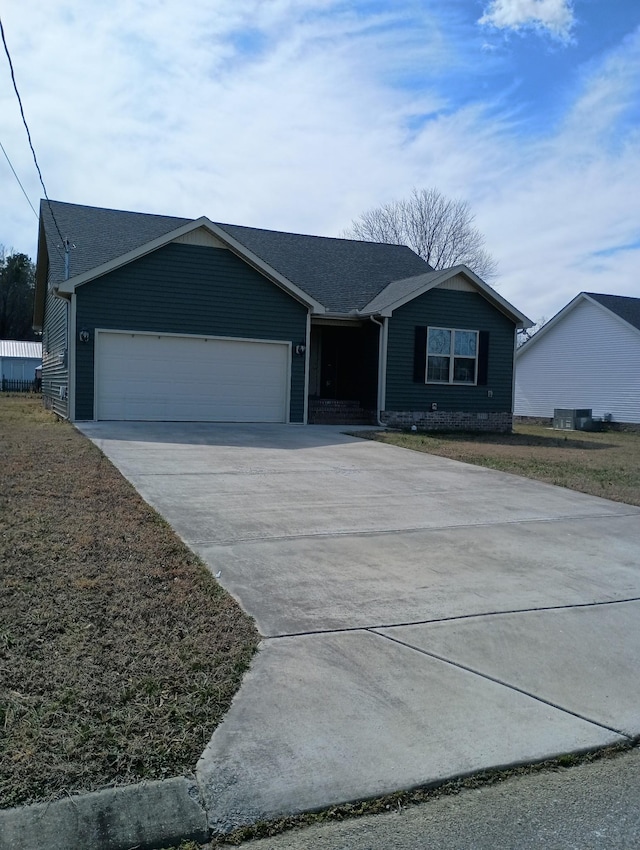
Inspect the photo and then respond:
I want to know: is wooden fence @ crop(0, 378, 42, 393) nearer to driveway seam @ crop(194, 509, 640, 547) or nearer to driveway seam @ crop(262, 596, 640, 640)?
driveway seam @ crop(194, 509, 640, 547)

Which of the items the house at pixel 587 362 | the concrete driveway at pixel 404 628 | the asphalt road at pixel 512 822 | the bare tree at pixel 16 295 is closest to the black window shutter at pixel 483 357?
the house at pixel 587 362

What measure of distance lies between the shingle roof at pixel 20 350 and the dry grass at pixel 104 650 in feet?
139

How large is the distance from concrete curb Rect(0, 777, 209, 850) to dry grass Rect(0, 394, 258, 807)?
7 centimetres

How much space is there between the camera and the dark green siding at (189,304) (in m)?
15.6

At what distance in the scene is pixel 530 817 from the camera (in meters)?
2.76

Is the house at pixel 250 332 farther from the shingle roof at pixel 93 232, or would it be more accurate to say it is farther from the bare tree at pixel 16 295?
the bare tree at pixel 16 295

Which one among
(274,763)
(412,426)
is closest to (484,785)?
(274,763)

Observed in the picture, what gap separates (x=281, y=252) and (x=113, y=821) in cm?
1971

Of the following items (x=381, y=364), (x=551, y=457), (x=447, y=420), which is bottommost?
(x=551, y=457)

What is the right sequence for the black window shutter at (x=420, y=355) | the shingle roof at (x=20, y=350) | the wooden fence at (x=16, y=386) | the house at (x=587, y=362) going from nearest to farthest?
the black window shutter at (x=420, y=355) → the house at (x=587, y=362) → the wooden fence at (x=16, y=386) → the shingle roof at (x=20, y=350)

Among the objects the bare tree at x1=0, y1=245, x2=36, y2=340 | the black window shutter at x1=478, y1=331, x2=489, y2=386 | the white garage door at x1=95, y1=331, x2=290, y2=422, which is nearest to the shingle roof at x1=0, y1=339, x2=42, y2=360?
the bare tree at x1=0, y1=245, x2=36, y2=340

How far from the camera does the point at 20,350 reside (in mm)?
46125

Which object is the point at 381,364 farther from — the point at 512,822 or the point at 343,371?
the point at 512,822

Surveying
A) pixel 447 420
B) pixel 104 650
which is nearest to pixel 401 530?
pixel 104 650
